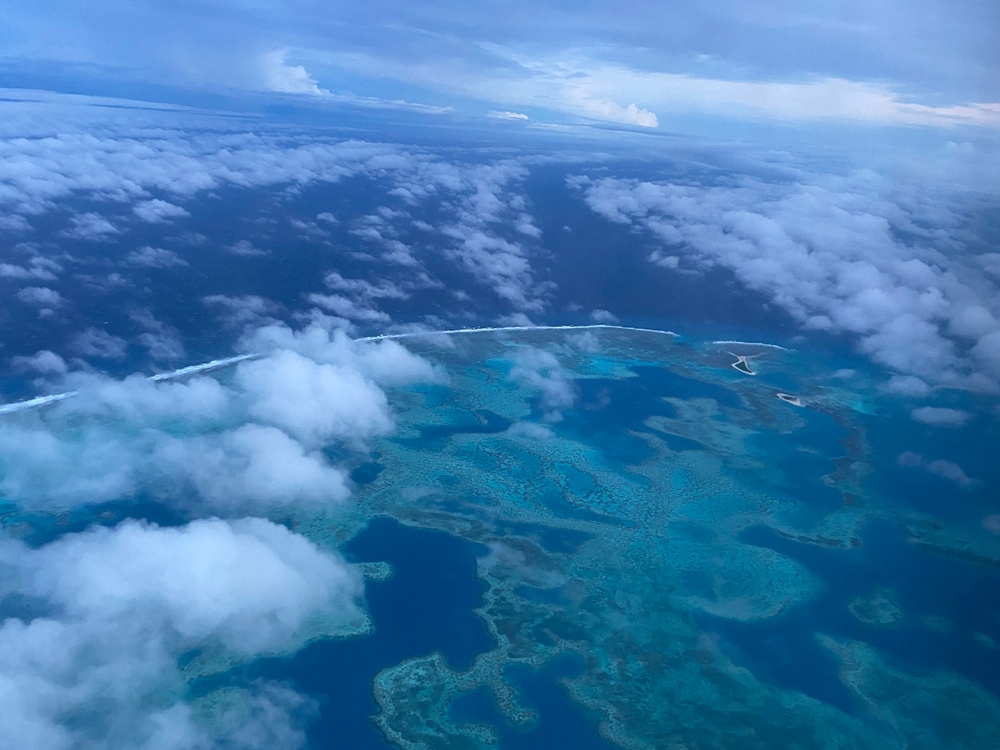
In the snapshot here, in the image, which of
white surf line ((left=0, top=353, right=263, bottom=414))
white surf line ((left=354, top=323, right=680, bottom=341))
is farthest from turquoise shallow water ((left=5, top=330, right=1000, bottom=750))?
white surf line ((left=0, top=353, right=263, bottom=414))

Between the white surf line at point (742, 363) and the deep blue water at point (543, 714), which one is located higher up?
the white surf line at point (742, 363)

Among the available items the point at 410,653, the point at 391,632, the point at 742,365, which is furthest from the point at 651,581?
the point at 742,365

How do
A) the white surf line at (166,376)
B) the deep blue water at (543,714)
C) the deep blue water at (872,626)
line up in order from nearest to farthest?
the deep blue water at (543,714) → the deep blue water at (872,626) → the white surf line at (166,376)

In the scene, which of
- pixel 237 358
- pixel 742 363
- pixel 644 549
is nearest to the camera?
pixel 644 549

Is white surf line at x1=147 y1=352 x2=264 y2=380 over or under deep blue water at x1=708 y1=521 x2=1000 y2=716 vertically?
over

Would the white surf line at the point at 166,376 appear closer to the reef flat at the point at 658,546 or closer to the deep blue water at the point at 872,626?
the reef flat at the point at 658,546

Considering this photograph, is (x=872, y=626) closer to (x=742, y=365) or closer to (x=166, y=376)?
(x=742, y=365)

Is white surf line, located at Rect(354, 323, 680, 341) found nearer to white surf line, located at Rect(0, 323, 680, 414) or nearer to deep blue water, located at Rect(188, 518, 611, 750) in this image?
white surf line, located at Rect(0, 323, 680, 414)

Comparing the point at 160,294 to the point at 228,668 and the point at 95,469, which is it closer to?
the point at 95,469

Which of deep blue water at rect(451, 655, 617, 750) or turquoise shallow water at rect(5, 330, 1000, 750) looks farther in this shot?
turquoise shallow water at rect(5, 330, 1000, 750)

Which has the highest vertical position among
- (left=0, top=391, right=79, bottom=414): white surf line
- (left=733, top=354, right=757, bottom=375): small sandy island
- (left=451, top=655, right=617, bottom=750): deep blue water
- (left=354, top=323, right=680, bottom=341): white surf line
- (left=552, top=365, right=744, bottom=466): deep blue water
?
(left=0, top=391, right=79, bottom=414): white surf line

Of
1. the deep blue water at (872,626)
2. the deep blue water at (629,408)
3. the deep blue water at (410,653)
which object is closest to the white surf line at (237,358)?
the deep blue water at (629,408)
